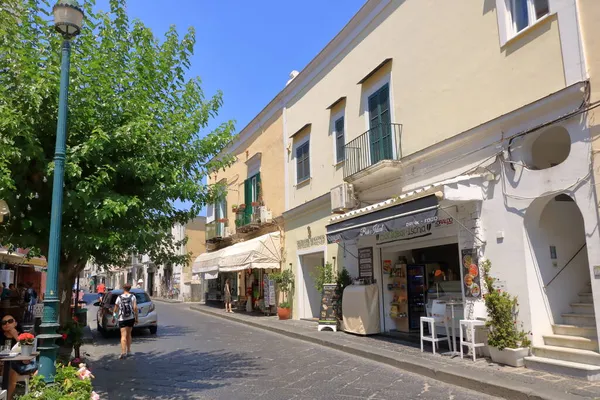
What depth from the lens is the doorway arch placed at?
8281mm

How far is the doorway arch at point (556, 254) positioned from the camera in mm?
8281

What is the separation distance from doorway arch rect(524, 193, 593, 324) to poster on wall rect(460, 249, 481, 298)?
1170 millimetres

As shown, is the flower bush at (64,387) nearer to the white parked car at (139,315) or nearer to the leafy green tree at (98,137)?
the leafy green tree at (98,137)

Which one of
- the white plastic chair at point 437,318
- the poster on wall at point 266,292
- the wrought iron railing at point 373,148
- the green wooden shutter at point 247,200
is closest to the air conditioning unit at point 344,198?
the wrought iron railing at point 373,148

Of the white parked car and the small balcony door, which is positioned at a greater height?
the small balcony door

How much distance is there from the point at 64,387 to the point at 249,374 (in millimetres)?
4054

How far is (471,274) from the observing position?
368 inches

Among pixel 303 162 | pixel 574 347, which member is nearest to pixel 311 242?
pixel 303 162

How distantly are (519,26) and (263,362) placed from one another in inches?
318

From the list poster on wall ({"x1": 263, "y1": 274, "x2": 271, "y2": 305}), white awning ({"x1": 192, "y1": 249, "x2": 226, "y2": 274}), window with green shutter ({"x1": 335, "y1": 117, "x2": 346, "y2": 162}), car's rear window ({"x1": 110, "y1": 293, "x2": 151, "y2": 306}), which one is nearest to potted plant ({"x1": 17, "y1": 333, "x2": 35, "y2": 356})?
car's rear window ({"x1": 110, "y1": 293, "x2": 151, "y2": 306})

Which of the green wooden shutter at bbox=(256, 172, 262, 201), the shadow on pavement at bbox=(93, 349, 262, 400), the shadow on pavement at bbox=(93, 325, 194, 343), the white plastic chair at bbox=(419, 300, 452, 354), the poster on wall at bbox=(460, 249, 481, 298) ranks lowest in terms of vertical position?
the shadow on pavement at bbox=(93, 349, 262, 400)

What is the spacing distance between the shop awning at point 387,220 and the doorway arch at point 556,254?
5.57ft

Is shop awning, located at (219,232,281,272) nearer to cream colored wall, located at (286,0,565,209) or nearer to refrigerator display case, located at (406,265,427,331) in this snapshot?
cream colored wall, located at (286,0,565,209)

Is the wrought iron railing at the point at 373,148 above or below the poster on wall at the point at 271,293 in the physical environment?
above
